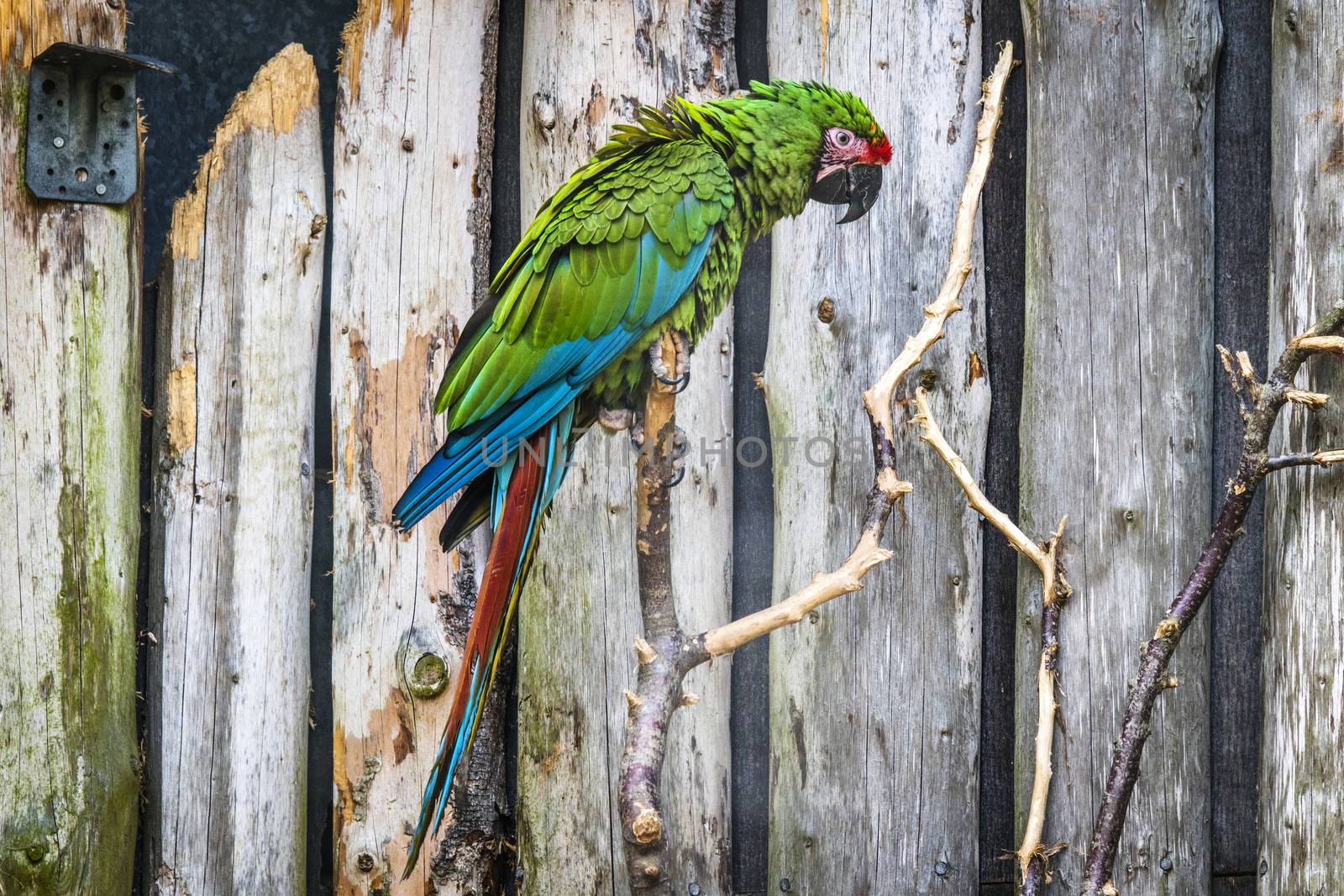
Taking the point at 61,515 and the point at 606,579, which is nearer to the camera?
the point at 61,515

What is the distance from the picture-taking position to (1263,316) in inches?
72.3

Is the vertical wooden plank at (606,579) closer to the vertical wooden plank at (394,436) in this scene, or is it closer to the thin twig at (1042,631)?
the vertical wooden plank at (394,436)

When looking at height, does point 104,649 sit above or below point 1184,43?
below

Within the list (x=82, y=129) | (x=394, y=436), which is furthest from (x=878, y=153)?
(x=82, y=129)

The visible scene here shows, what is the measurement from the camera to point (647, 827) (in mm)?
1303

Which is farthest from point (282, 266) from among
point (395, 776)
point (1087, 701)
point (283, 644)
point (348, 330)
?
point (1087, 701)

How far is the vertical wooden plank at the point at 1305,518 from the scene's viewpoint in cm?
154

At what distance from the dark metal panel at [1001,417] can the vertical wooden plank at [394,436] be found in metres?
0.88

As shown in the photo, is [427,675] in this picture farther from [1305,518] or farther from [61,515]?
[1305,518]

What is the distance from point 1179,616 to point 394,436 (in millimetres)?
1291

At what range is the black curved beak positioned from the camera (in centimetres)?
159

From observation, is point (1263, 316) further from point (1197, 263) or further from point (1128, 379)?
point (1128, 379)

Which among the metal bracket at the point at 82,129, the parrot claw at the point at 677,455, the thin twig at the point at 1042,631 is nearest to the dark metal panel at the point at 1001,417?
the thin twig at the point at 1042,631

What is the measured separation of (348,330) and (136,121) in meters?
0.48
